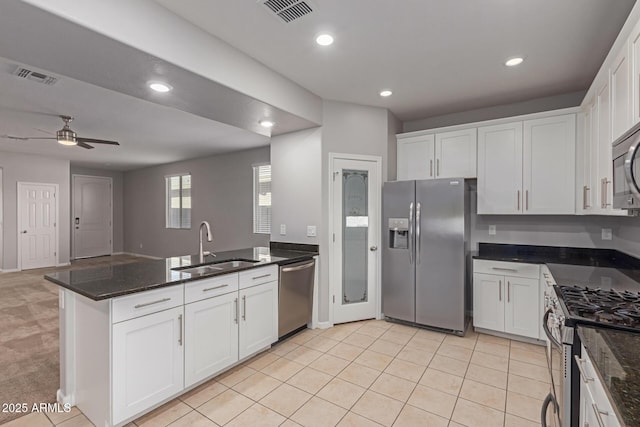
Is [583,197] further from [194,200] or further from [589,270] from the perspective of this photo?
[194,200]

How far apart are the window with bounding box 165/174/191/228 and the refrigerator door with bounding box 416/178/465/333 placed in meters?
6.07

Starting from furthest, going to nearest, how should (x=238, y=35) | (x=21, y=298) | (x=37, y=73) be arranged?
(x=21, y=298)
(x=37, y=73)
(x=238, y=35)

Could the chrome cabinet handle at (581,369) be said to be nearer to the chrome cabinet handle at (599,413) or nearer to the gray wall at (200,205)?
the chrome cabinet handle at (599,413)

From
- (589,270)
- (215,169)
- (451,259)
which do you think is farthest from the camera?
(215,169)

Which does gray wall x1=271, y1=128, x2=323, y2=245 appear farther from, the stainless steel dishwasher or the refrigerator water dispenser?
the refrigerator water dispenser

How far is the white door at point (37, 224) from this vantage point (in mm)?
6922

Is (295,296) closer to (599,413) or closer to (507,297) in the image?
(507,297)

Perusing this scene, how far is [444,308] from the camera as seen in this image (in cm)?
345

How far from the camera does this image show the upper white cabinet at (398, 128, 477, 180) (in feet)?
12.0

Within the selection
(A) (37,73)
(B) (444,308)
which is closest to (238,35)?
(A) (37,73)

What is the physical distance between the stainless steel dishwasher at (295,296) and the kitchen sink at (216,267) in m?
0.39

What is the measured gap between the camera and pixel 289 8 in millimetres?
2004

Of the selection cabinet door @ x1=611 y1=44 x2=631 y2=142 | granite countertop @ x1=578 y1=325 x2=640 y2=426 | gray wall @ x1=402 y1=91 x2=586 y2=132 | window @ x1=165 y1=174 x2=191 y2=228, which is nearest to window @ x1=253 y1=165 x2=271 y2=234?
window @ x1=165 y1=174 x2=191 y2=228

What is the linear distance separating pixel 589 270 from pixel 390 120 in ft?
8.61
